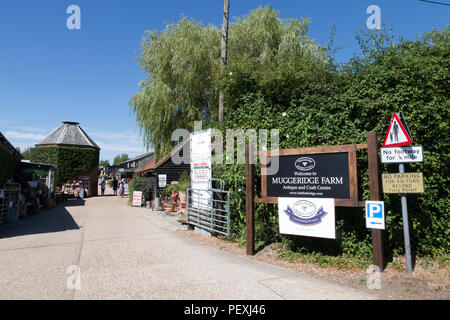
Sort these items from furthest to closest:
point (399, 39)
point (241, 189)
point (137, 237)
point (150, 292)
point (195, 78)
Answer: point (195, 78) → point (137, 237) → point (241, 189) → point (399, 39) → point (150, 292)

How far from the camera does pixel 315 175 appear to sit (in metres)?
5.84

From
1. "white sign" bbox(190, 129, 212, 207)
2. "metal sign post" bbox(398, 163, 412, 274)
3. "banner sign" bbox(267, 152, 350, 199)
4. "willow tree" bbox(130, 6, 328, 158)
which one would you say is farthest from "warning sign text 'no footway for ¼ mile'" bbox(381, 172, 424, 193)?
"willow tree" bbox(130, 6, 328, 158)

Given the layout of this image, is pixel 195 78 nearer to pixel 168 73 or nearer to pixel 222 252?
pixel 168 73

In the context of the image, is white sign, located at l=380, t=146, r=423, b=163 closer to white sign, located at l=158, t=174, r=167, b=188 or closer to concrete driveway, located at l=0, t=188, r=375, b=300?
concrete driveway, located at l=0, t=188, r=375, b=300

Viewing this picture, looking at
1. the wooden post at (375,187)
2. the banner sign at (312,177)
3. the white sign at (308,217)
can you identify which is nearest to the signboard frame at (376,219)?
the wooden post at (375,187)

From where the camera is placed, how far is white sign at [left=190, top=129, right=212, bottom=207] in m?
9.04

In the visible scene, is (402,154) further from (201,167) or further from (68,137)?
(68,137)

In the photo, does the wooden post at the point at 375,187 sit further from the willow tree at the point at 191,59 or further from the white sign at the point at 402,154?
the willow tree at the point at 191,59

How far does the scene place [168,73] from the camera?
16844 millimetres

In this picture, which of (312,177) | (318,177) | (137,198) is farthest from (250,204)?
(137,198)

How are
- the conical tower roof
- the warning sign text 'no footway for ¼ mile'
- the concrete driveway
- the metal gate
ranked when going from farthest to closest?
the conical tower roof → the metal gate → the warning sign text 'no footway for ¼ mile' → the concrete driveway

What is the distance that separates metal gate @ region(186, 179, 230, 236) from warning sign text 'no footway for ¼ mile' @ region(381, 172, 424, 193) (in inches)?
151
